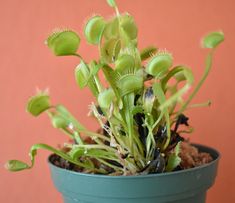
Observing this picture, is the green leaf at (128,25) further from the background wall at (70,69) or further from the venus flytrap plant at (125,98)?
the background wall at (70,69)

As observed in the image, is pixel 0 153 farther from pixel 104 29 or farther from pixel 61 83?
pixel 104 29

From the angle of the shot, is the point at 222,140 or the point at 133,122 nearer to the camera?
the point at 133,122

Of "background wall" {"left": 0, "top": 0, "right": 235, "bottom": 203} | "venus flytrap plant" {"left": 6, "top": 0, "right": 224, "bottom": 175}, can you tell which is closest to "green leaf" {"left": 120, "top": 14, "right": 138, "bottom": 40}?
"venus flytrap plant" {"left": 6, "top": 0, "right": 224, "bottom": 175}

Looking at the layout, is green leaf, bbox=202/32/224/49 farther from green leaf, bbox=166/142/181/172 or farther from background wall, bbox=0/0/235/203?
background wall, bbox=0/0/235/203

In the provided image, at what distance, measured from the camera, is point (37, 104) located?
0.52m

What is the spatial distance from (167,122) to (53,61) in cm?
41

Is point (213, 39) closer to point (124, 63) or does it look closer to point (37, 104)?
point (124, 63)

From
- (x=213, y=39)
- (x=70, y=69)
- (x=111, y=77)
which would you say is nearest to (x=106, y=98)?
(x=111, y=77)

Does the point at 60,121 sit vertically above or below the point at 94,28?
below

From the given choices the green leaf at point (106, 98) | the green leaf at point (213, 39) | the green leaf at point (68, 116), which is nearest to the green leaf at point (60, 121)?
the green leaf at point (68, 116)

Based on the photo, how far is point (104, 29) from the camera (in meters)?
0.49

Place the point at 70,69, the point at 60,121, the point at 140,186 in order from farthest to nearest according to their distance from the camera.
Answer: the point at 70,69
the point at 60,121
the point at 140,186

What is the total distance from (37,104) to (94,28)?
0.13m

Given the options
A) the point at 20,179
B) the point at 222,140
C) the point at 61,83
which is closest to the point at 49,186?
the point at 20,179
